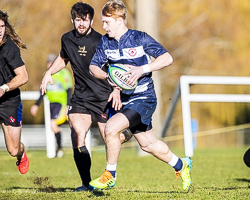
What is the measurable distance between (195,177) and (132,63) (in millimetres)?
3195

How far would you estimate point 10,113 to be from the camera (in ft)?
21.4

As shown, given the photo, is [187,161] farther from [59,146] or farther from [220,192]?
[59,146]

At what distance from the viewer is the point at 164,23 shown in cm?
2330

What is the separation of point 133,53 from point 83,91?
1.32 m

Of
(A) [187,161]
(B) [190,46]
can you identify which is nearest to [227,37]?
(B) [190,46]

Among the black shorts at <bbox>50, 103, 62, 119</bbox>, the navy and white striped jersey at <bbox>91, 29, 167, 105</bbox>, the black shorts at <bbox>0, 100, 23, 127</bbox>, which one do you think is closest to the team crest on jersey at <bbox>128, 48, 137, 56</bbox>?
the navy and white striped jersey at <bbox>91, 29, 167, 105</bbox>

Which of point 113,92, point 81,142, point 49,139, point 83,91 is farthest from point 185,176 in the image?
point 49,139

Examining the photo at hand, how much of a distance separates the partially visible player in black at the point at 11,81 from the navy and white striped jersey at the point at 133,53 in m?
1.18

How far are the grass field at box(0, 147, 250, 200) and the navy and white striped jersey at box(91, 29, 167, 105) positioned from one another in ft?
3.79

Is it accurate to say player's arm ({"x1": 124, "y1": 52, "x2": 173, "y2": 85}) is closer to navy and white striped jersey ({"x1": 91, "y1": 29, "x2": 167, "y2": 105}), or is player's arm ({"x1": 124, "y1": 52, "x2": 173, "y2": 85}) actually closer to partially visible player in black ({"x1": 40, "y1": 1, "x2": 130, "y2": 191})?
navy and white striped jersey ({"x1": 91, "y1": 29, "x2": 167, "y2": 105})

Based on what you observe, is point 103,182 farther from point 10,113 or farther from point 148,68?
point 10,113

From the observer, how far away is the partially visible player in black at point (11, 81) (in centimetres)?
619

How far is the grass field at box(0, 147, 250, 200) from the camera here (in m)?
Result: 5.53

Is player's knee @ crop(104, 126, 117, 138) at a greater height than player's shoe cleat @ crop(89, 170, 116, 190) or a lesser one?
greater
